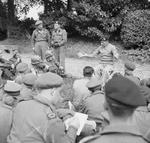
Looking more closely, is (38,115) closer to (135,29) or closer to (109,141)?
(109,141)

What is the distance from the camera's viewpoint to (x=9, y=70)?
11273 millimetres

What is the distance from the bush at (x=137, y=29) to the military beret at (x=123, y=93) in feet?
51.0

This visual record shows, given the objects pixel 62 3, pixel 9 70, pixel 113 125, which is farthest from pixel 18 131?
pixel 62 3

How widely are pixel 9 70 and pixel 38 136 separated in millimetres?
7424

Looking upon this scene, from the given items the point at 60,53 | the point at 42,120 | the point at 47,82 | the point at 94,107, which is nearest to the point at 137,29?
the point at 60,53

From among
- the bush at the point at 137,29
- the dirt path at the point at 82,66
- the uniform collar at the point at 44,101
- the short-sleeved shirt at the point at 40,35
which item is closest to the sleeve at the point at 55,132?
the uniform collar at the point at 44,101

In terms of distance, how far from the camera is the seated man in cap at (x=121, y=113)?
9.18 feet

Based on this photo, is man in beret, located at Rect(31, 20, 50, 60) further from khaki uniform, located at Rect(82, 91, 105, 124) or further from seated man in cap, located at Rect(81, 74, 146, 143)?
seated man in cap, located at Rect(81, 74, 146, 143)

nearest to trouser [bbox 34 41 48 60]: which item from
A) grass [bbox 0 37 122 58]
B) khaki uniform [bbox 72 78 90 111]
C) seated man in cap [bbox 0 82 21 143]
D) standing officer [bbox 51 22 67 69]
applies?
standing officer [bbox 51 22 67 69]

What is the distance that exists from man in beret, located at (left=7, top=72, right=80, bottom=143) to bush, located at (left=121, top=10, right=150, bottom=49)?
1438cm

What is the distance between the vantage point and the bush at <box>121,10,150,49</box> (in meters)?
18.3

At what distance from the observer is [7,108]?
523 centimetres

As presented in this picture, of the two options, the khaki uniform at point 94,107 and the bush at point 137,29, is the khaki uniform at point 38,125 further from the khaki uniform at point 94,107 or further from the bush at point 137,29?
the bush at point 137,29

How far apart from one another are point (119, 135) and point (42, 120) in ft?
4.42
